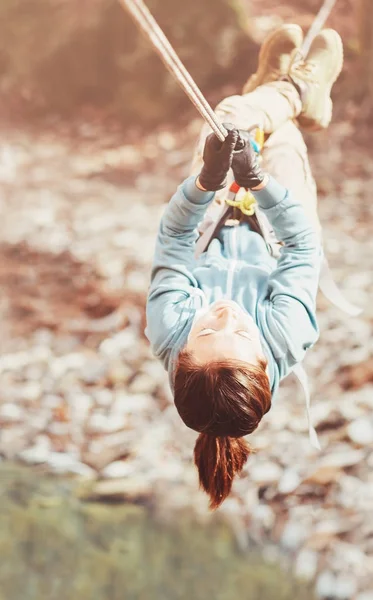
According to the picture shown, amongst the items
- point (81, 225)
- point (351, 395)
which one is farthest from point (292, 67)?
point (81, 225)

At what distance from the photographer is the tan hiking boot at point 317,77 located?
802 mm

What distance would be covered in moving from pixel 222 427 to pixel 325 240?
3.35ft

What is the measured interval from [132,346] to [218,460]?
0.79m

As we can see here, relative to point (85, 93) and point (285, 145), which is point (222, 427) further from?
point (85, 93)

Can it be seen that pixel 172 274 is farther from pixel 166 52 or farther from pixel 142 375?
pixel 142 375

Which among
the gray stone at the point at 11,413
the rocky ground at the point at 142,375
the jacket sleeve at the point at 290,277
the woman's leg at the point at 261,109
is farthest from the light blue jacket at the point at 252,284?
the gray stone at the point at 11,413

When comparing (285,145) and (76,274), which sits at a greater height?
(285,145)

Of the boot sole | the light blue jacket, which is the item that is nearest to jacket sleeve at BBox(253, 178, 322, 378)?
the light blue jacket

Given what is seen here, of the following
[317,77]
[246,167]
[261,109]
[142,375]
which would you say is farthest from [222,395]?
[142,375]

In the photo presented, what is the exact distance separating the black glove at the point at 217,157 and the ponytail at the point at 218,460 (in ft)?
0.76

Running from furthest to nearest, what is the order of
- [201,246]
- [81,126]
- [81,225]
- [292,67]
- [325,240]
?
[81,126] → [81,225] → [325,240] → [292,67] → [201,246]

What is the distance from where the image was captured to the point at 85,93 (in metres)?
2.02

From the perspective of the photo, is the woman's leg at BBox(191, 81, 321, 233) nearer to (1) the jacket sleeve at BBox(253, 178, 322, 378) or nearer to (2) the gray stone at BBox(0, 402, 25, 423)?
(1) the jacket sleeve at BBox(253, 178, 322, 378)

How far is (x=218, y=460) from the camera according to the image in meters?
0.67
